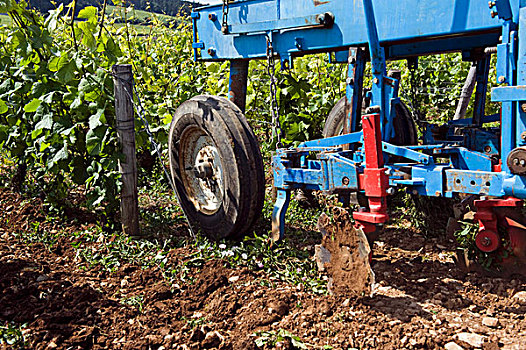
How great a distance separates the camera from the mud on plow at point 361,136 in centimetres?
350

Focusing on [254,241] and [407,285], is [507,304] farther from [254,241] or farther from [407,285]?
[254,241]

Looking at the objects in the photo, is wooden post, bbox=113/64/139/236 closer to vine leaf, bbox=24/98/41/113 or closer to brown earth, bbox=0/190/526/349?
brown earth, bbox=0/190/526/349

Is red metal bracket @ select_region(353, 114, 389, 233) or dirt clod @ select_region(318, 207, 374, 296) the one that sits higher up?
red metal bracket @ select_region(353, 114, 389, 233)

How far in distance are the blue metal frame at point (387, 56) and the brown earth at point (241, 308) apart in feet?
2.22

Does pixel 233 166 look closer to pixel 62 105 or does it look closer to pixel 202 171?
pixel 202 171

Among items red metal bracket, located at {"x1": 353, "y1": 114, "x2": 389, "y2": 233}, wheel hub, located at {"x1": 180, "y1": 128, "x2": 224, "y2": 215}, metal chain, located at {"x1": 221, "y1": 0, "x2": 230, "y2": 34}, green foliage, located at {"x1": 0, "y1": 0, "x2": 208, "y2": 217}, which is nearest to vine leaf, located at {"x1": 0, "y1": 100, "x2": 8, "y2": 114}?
green foliage, located at {"x1": 0, "y1": 0, "x2": 208, "y2": 217}

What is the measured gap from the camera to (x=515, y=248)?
3.81 metres

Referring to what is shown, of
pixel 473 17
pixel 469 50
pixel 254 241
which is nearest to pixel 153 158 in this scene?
pixel 254 241

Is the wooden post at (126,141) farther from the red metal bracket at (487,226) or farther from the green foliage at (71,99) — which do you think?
the red metal bracket at (487,226)

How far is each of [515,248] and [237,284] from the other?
6.17 ft

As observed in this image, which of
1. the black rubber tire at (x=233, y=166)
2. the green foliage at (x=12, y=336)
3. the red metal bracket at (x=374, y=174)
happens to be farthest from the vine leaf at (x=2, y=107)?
the red metal bracket at (x=374, y=174)

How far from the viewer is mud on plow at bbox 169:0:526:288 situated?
3.50 meters

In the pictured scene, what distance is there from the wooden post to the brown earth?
1.74 ft

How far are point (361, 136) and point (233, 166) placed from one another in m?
0.99
